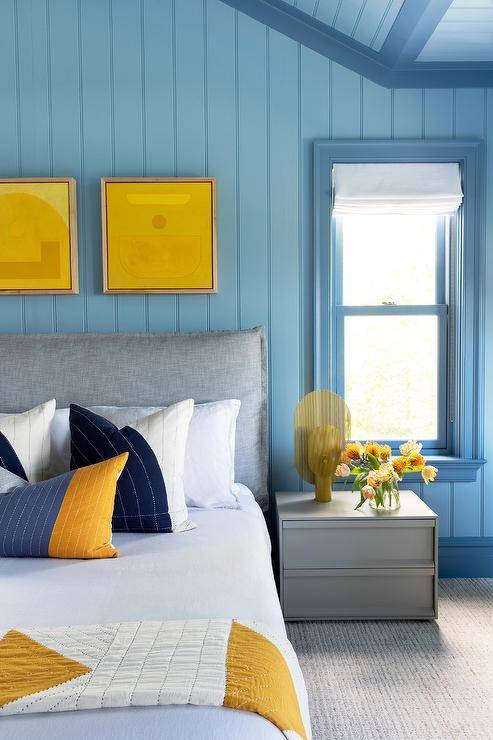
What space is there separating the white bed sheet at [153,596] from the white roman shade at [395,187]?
169 centimetres

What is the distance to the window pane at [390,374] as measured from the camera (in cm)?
334

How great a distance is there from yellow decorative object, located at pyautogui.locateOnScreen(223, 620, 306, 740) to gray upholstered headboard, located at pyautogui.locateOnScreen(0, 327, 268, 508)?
1.61 metres

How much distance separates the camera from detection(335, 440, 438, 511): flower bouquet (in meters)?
2.82

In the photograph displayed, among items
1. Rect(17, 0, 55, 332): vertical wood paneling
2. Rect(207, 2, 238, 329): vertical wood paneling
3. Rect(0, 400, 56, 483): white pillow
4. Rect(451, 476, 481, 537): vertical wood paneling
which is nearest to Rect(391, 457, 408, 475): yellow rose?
Rect(451, 476, 481, 537): vertical wood paneling

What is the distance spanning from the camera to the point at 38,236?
10.2 ft

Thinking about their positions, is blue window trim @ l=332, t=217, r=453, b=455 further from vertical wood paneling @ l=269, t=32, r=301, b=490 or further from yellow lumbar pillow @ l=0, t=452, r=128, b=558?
yellow lumbar pillow @ l=0, t=452, r=128, b=558

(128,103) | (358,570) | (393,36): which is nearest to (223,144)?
(128,103)

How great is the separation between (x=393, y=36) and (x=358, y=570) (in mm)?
2303

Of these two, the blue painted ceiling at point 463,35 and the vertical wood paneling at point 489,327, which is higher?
the blue painted ceiling at point 463,35

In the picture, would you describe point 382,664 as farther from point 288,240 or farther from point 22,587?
point 288,240

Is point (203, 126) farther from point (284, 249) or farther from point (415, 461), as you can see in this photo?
point (415, 461)

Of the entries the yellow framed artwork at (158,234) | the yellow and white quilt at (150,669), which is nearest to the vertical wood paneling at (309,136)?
the yellow framed artwork at (158,234)

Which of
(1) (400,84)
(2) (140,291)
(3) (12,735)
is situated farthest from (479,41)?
(3) (12,735)

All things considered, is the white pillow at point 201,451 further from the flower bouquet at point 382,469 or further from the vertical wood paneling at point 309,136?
the vertical wood paneling at point 309,136
